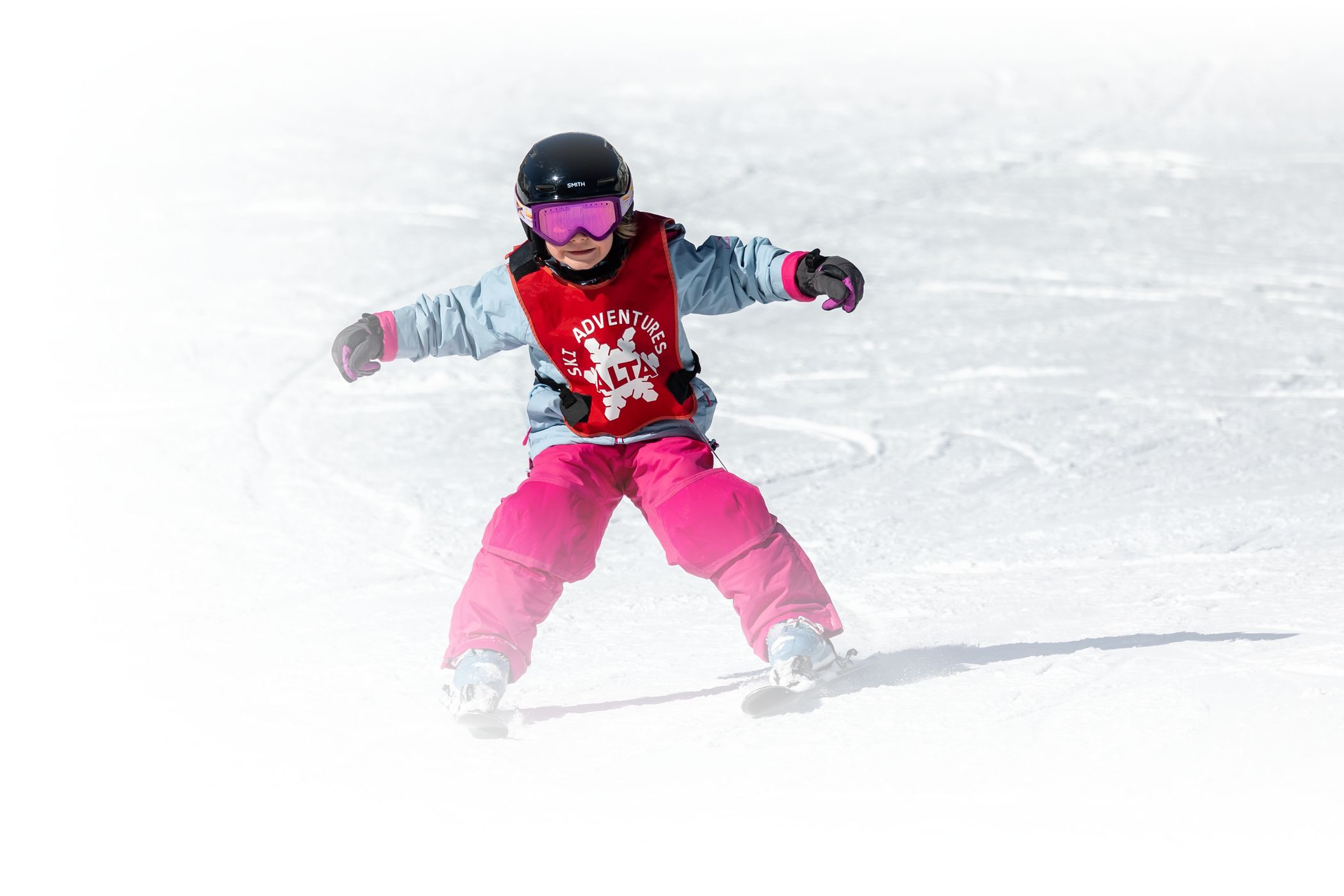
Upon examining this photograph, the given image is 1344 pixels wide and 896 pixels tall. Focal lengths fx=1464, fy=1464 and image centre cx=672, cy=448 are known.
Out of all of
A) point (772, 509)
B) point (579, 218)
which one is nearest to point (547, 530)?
point (579, 218)

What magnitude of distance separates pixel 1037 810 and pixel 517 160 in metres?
9.83

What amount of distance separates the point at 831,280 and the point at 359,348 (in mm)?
1010

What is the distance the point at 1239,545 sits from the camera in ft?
13.7

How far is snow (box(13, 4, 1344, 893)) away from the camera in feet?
8.03

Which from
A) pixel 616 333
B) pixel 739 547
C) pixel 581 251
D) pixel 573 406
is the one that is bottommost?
pixel 739 547

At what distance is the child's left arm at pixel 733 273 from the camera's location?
3127 millimetres

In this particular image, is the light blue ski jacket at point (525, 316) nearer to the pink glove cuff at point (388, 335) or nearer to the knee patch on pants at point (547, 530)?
the pink glove cuff at point (388, 335)

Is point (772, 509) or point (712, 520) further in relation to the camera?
point (772, 509)

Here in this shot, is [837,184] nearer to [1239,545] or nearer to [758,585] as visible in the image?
[1239,545]

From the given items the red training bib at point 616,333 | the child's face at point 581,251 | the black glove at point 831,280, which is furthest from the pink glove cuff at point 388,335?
the black glove at point 831,280

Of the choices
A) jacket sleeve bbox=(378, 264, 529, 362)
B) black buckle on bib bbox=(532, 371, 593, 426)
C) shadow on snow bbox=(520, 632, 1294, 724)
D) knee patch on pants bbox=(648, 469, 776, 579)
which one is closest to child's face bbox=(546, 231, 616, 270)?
jacket sleeve bbox=(378, 264, 529, 362)

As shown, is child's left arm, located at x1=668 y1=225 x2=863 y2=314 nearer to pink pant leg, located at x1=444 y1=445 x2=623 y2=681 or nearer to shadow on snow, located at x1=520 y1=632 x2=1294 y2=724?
pink pant leg, located at x1=444 y1=445 x2=623 y2=681

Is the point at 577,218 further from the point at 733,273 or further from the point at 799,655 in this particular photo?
the point at 799,655

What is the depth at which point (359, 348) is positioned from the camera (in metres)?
3.12
